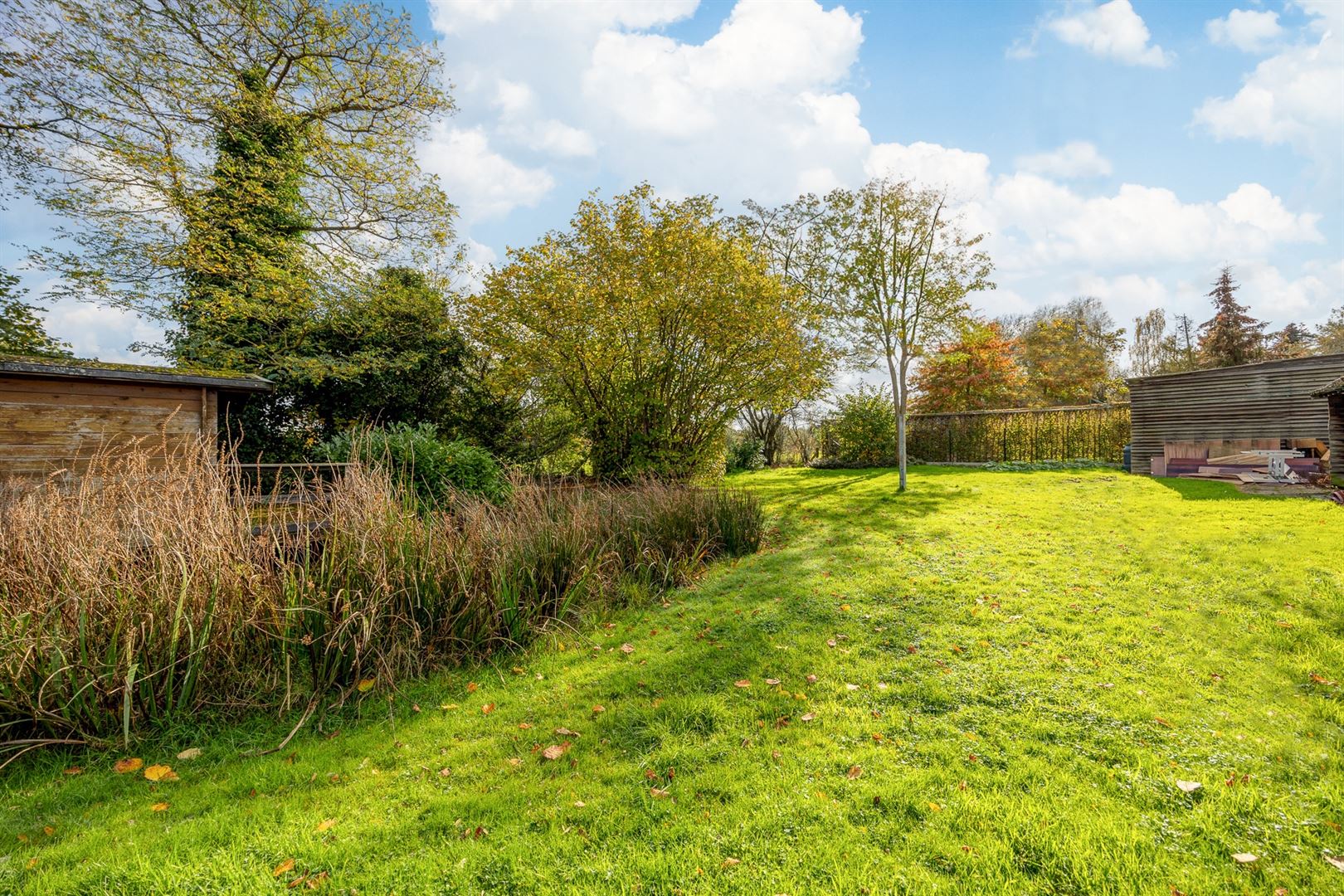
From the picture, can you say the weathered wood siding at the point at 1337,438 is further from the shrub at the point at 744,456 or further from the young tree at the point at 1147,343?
the young tree at the point at 1147,343

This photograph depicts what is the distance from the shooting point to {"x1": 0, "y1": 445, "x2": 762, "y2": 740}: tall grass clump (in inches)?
123

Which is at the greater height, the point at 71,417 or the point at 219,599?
the point at 71,417

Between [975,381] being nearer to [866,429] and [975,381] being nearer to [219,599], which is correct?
[866,429]

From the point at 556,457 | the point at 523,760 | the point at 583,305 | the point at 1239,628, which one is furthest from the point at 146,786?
the point at 556,457

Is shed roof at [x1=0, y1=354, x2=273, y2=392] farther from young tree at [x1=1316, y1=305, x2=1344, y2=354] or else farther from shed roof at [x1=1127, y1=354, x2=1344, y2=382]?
young tree at [x1=1316, y1=305, x2=1344, y2=354]

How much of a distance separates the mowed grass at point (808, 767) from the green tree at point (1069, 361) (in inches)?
884

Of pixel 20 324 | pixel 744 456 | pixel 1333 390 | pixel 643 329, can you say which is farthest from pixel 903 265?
pixel 20 324

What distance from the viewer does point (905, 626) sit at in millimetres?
4527

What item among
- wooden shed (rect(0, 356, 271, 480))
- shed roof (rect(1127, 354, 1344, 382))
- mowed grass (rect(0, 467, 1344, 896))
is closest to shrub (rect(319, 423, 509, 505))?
wooden shed (rect(0, 356, 271, 480))

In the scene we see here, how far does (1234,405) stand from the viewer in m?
12.9

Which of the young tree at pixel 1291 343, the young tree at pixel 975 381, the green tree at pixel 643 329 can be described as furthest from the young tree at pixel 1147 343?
the green tree at pixel 643 329

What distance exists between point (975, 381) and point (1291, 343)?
19.1 metres

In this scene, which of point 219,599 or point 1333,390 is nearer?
point 219,599

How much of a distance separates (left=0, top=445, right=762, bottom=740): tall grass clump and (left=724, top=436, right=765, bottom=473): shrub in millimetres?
16366
